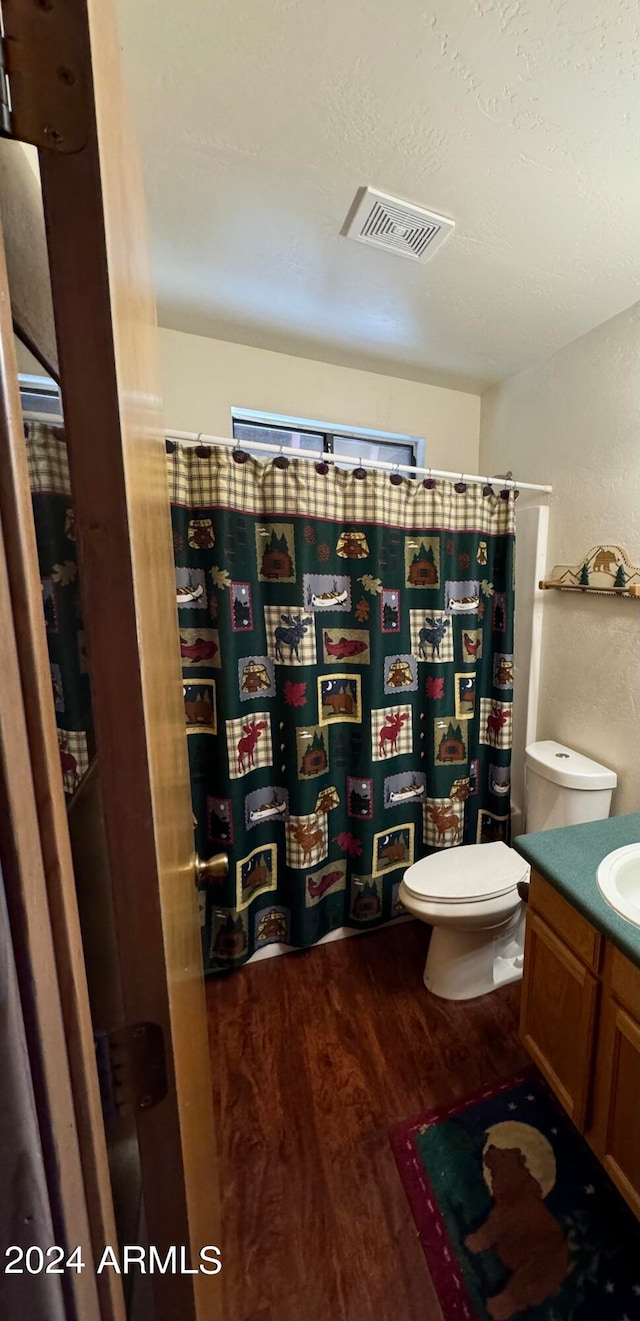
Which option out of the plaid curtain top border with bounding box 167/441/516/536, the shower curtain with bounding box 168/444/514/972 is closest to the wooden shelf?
the shower curtain with bounding box 168/444/514/972

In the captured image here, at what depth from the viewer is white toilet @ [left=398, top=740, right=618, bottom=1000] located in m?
1.50

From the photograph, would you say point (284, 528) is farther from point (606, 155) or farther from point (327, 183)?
point (606, 155)

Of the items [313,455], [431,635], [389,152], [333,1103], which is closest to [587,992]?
[333,1103]

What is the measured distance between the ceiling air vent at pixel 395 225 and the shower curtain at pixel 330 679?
60 cm

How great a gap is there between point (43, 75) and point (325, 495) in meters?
1.31

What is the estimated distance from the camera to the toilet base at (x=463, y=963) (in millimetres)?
1595

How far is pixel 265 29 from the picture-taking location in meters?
0.81

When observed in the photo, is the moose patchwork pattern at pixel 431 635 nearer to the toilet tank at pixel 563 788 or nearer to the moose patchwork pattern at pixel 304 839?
the toilet tank at pixel 563 788

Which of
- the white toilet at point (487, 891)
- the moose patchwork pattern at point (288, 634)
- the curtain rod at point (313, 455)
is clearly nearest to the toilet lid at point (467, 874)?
the white toilet at point (487, 891)

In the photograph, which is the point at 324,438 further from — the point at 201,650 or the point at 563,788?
the point at 563,788

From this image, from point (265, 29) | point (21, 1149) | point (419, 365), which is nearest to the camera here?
point (21, 1149)

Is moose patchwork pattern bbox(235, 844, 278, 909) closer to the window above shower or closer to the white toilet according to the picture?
the white toilet

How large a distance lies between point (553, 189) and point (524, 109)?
0.23 metres

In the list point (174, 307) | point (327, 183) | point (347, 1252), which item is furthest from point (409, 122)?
point (347, 1252)
